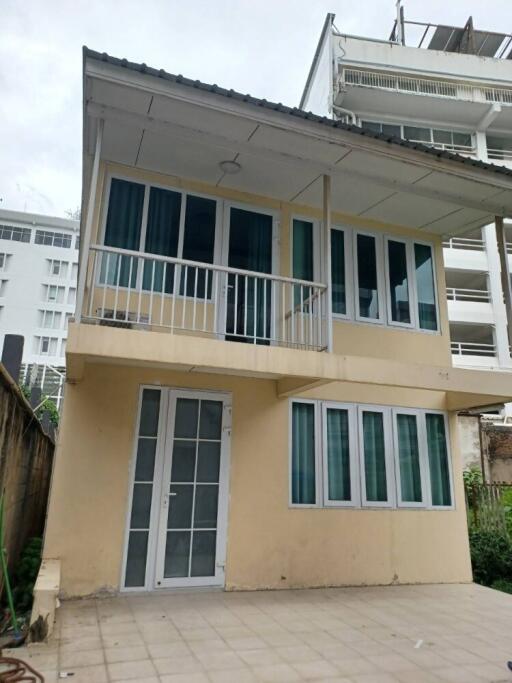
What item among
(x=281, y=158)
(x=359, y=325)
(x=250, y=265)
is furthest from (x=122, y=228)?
(x=359, y=325)

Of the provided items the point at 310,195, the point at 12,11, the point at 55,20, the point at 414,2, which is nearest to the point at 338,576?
the point at 310,195

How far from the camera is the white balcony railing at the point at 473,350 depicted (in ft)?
67.6

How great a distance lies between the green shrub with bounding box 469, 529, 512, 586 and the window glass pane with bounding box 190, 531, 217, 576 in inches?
175

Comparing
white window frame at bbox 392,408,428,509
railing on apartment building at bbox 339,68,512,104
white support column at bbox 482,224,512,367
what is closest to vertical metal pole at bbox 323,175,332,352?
white window frame at bbox 392,408,428,509

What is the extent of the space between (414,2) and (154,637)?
2637 cm

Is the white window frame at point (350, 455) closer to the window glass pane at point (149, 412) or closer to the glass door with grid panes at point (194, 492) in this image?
the glass door with grid panes at point (194, 492)

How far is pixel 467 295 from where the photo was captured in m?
21.7

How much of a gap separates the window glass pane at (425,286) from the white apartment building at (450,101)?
12.0 m

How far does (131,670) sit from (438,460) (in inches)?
209

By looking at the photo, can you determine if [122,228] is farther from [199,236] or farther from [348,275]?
[348,275]

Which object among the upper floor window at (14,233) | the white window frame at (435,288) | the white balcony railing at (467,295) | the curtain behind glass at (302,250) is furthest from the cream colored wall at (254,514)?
the upper floor window at (14,233)

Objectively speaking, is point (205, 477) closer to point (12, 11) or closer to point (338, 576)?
point (338, 576)

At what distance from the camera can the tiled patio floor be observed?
3451 millimetres

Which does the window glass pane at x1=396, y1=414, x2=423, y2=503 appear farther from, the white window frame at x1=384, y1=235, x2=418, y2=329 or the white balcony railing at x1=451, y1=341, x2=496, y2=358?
the white balcony railing at x1=451, y1=341, x2=496, y2=358
